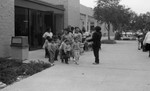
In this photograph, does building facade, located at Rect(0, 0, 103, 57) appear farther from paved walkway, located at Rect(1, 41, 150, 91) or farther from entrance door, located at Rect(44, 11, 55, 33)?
paved walkway, located at Rect(1, 41, 150, 91)

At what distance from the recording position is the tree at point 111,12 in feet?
97.6

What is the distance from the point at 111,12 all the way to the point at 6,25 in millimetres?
18304

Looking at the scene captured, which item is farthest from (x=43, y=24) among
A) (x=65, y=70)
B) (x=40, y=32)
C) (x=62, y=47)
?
(x=65, y=70)

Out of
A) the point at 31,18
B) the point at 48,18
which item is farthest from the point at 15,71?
the point at 48,18

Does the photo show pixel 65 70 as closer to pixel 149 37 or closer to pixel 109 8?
pixel 149 37

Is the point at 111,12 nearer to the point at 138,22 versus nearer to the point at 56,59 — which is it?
the point at 138,22

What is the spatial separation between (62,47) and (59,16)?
1222 centimetres

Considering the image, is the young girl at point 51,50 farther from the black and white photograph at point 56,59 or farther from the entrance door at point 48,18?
the entrance door at point 48,18

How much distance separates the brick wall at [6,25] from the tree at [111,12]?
58.1 ft

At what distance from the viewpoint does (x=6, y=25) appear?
43.1ft

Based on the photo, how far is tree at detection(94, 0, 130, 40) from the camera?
29756 mm

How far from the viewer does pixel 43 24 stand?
20062 millimetres

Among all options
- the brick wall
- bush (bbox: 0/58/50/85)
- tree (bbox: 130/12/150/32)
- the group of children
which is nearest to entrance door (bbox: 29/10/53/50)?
the brick wall

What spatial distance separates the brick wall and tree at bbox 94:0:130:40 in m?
17.7
